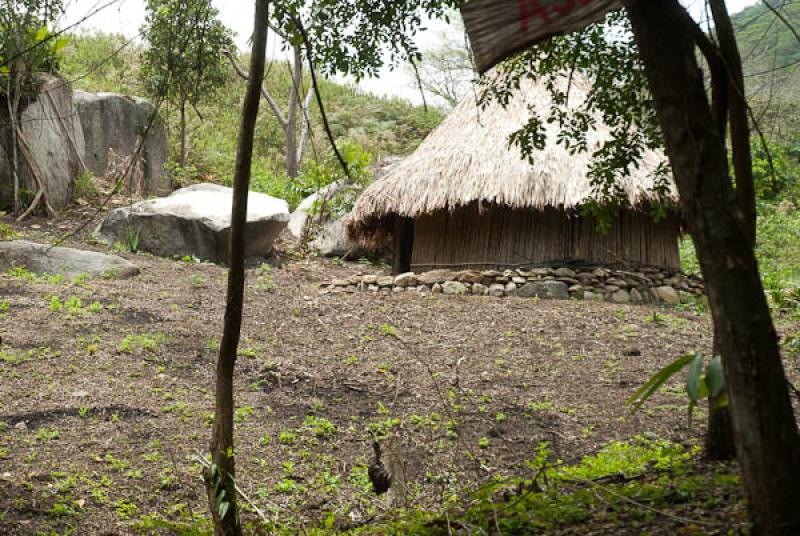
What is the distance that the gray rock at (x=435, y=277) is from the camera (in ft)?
32.2

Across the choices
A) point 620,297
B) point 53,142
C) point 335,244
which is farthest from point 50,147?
point 620,297

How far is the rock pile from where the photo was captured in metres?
9.59

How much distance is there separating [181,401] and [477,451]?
2.14 metres

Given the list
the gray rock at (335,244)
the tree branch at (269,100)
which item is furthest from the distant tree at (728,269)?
the tree branch at (269,100)

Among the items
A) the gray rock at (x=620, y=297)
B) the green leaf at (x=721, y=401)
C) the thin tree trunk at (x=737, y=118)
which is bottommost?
the green leaf at (x=721, y=401)

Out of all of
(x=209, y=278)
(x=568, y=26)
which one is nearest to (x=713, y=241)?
(x=568, y=26)

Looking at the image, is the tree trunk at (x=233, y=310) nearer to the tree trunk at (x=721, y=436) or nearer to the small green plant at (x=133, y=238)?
the tree trunk at (x=721, y=436)

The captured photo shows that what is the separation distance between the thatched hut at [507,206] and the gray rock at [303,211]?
2249 mm

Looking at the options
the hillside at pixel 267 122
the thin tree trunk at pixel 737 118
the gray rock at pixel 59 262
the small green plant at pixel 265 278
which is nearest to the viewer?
the thin tree trunk at pixel 737 118

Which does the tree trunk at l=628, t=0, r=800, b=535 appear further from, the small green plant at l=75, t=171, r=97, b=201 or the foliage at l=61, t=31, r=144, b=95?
the foliage at l=61, t=31, r=144, b=95

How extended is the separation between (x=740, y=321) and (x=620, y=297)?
7.86m

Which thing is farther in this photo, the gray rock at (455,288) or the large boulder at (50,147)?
the large boulder at (50,147)

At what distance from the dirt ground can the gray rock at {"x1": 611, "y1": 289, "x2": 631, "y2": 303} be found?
0.57 metres

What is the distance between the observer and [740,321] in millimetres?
1944
